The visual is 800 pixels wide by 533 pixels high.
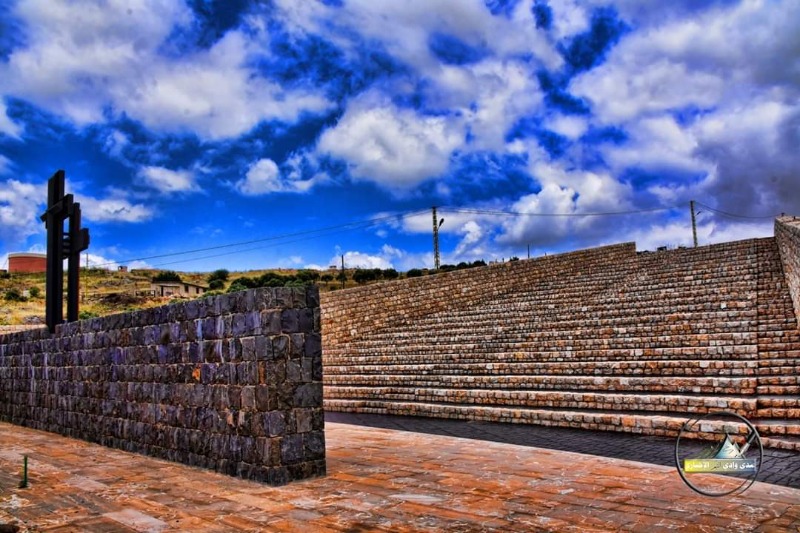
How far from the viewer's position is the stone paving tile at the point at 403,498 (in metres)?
4.28

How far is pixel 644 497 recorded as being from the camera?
4.87m

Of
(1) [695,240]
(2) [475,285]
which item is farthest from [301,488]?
(1) [695,240]

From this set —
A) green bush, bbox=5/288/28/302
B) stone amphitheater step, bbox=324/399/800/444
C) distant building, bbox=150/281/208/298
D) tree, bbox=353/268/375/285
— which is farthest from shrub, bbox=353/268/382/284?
stone amphitheater step, bbox=324/399/800/444

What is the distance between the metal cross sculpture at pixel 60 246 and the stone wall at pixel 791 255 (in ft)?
41.3

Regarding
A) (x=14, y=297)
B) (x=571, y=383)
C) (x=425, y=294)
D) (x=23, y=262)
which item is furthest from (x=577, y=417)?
(x=23, y=262)

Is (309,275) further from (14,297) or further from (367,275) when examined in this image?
(14,297)

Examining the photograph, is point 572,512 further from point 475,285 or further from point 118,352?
point 475,285

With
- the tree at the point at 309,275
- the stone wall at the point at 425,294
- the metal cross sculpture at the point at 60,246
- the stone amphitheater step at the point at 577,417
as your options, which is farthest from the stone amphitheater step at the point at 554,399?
the tree at the point at 309,275

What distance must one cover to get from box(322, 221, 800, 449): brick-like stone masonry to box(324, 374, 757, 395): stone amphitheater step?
0.07 ft

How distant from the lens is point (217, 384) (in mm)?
6488

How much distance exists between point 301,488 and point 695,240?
4267cm

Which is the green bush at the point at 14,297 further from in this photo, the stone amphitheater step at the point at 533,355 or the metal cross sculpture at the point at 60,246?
the metal cross sculpture at the point at 60,246

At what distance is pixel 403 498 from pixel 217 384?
2.57 m

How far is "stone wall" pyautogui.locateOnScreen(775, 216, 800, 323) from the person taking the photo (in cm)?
1068
